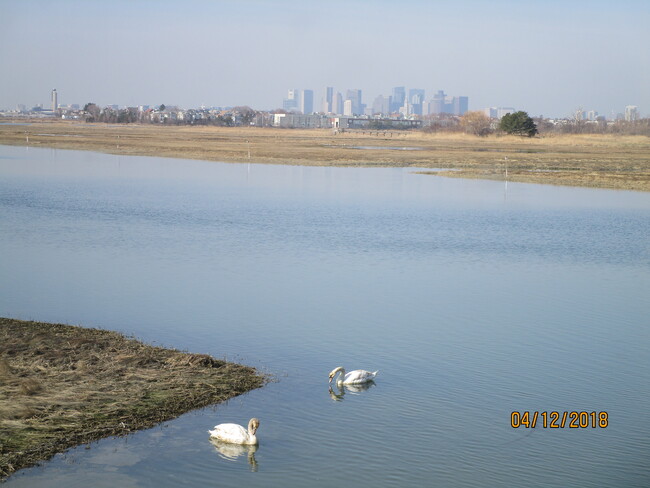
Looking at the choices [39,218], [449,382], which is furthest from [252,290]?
[39,218]

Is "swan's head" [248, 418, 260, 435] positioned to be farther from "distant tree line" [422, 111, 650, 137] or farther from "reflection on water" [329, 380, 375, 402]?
"distant tree line" [422, 111, 650, 137]

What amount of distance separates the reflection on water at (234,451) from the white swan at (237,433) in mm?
42

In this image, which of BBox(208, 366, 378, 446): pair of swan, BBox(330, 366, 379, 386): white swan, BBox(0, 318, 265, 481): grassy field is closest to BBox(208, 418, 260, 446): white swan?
BBox(208, 366, 378, 446): pair of swan

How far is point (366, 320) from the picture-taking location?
50.1 feet

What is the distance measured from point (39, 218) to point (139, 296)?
39.5ft

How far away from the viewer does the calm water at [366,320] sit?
9156 millimetres

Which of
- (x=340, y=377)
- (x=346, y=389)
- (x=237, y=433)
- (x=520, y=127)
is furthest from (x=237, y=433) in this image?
(x=520, y=127)

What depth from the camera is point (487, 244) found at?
80.7ft

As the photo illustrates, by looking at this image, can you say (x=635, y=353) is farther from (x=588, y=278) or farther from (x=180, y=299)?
Answer: (x=180, y=299)

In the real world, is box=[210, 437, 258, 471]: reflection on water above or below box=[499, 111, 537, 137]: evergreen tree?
below

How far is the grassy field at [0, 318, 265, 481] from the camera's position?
30.3ft
